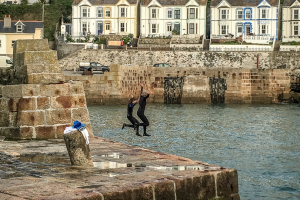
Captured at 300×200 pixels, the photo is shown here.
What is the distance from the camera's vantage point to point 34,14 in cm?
7775

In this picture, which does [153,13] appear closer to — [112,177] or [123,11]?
[123,11]

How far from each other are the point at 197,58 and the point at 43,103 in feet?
159

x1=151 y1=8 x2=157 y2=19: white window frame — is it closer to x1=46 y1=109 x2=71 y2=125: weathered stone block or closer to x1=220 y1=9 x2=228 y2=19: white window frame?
x1=220 y1=9 x2=228 y2=19: white window frame

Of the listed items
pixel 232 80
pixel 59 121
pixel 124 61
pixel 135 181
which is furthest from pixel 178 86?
pixel 135 181

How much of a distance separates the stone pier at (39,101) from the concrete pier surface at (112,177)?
69.5 inches

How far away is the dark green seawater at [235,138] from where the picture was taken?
1468 centimetres

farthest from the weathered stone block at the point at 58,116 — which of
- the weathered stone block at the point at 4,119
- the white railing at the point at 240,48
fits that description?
the white railing at the point at 240,48

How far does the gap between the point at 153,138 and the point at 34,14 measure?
57978 mm

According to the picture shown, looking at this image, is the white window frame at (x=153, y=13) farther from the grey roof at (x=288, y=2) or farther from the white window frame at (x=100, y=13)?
the grey roof at (x=288, y=2)

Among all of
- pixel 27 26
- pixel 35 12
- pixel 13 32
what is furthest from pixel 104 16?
pixel 13 32

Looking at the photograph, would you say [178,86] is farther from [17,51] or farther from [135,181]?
[135,181]

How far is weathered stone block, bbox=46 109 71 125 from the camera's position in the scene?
1445 cm

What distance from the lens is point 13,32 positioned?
67125 millimetres

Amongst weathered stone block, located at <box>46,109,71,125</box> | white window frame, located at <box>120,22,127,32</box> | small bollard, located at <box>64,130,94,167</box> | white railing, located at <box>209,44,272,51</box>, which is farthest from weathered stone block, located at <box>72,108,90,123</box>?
white window frame, located at <box>120,22,127,32</box>
